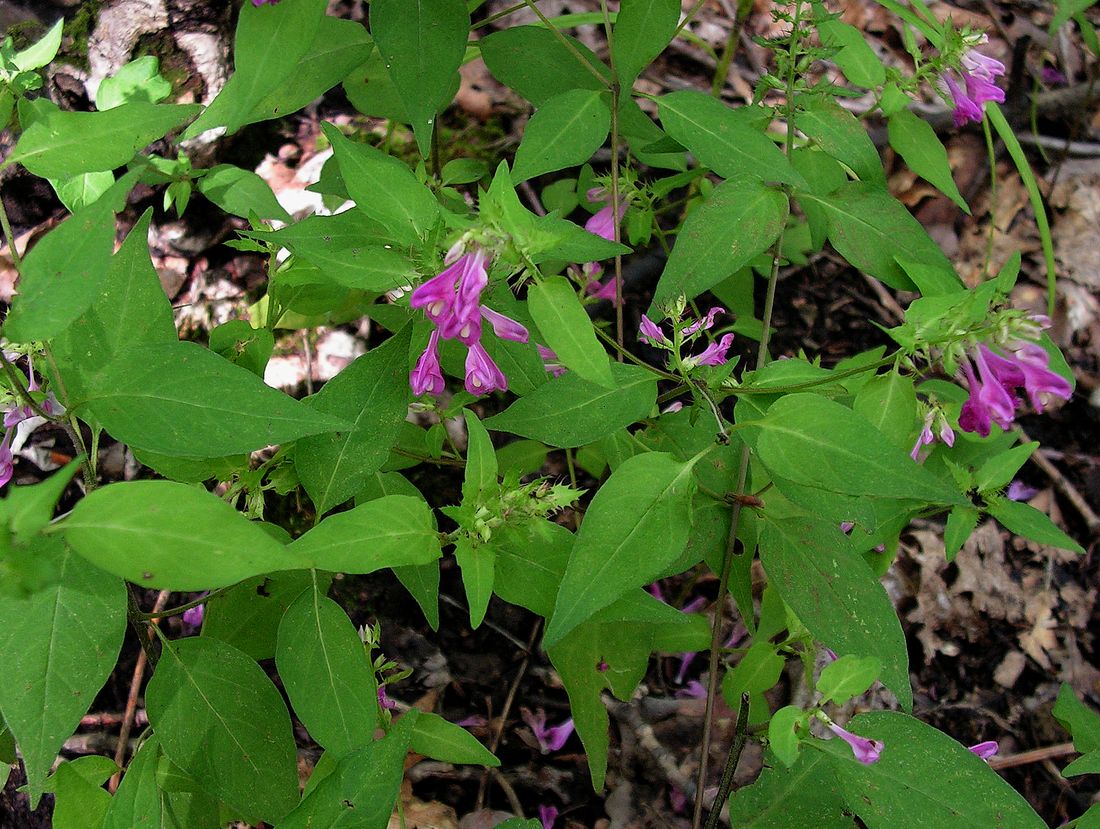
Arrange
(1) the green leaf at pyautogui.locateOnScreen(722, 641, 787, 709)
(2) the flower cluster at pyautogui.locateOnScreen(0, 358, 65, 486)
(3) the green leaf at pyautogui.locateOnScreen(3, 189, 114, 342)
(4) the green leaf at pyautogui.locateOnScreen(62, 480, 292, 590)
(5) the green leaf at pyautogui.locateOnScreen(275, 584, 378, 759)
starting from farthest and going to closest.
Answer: (1) the green leaf at pyautogui.locateOnScreen(722, 641, 787, 709) → (2) the flower cluster at pyautogui.locateOnScreen(0, 358, 65, 486) → (5) the green leaf at pyautogui.locateOnScreen(275, 584, 378, 759) → (3) the green leaf at pyautogui.locateOnScreen(3, 189, 114, 342) → (4) the green leaf at pyautogui.locateOnScreen(62, 480, 292, 590)

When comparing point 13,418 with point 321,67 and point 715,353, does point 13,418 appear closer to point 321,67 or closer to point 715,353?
point 321,67

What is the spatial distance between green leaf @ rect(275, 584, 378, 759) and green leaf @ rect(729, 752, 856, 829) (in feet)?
2.65

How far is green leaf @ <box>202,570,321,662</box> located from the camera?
1850mm

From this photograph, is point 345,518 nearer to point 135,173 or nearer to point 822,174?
point 135,173

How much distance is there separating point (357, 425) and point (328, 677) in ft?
1.64

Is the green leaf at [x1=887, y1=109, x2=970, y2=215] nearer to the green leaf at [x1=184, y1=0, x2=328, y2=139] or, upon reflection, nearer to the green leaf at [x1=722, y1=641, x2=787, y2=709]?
the green leaf at [x1=722, y1=641, x2=787, y2=709]

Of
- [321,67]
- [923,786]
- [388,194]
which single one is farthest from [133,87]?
[923,786]

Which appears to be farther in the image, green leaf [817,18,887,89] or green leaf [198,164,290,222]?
green leaf [198,164,290,222]

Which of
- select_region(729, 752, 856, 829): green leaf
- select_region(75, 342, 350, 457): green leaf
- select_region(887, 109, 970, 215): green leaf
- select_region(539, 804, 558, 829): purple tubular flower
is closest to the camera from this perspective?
select_region(75, 342, 350, 457): green leaf

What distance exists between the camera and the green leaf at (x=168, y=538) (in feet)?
3.65

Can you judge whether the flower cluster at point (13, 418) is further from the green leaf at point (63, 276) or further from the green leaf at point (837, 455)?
the green leaf at point (837, 455)

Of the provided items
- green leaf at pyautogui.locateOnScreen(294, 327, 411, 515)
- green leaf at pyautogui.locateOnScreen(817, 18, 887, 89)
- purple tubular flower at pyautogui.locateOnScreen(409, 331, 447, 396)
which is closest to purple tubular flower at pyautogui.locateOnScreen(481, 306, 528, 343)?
purple tubular flower at pyautogui.locateOnScreen(409, 331, 447, 396)

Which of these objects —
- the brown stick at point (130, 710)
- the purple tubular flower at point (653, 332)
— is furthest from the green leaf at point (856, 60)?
the brown stick at point (130, 710)

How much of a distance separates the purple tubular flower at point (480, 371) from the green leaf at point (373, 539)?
0.28 m
